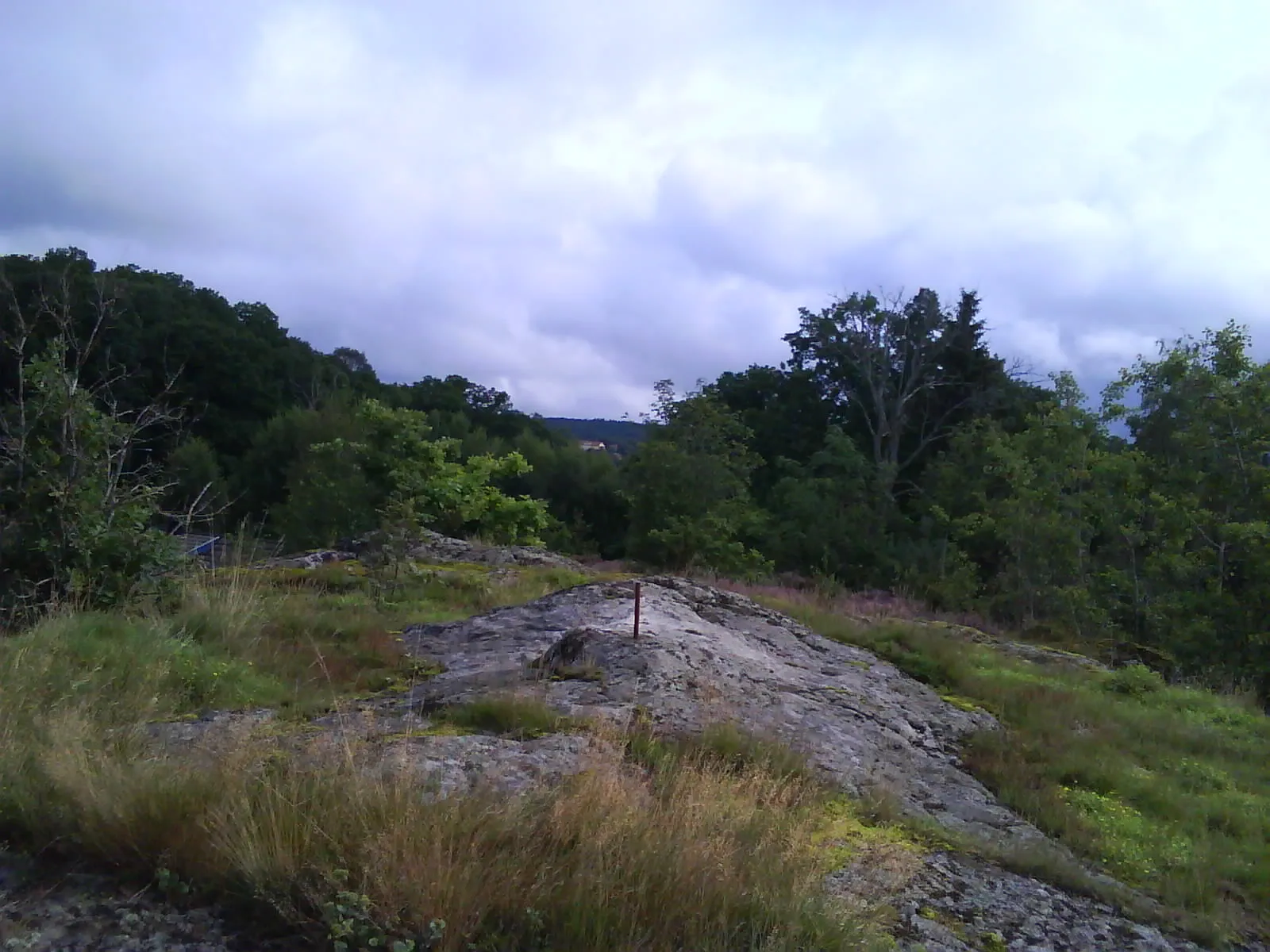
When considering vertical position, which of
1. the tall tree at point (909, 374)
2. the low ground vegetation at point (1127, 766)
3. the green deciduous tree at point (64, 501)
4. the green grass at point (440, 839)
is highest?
the tall tree at point (909, 374)

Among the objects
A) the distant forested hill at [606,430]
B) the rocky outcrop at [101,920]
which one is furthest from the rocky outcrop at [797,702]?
the distant forested hill at [606,430]

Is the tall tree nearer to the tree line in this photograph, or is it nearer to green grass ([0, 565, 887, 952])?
the tree line

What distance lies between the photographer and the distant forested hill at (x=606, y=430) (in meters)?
28.6

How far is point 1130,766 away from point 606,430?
37026 millimetres

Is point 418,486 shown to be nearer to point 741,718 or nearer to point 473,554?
point 473,554

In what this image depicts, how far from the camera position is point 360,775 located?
10.6 feet

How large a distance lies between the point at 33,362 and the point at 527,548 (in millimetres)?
7687

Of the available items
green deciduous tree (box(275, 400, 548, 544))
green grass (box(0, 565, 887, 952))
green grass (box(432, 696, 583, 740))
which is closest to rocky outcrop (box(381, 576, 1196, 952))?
green grass (box(432, 696, 583, 740))

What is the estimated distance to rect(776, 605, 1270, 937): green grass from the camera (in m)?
4.42

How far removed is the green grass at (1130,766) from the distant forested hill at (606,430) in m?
18.1

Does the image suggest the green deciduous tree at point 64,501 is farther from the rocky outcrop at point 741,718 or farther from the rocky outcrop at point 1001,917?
the rocky outcrop at point 1001,917

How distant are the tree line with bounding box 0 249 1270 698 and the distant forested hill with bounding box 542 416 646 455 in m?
0.96

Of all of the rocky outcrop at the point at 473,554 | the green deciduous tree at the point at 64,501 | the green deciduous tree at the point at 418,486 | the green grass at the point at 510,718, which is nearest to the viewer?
the green grass at the point at 510,718

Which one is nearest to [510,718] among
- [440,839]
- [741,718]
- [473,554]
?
[741,718]
